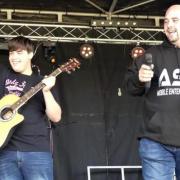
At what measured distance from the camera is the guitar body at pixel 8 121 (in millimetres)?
2637

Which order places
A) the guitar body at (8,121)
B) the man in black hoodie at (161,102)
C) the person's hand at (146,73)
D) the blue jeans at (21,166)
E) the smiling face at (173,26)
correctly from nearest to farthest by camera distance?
the person's hand at (146,73), the man in black hoodie at (161,102), the smiling face at (173,26), the blue jeans at (21,166), the guitar body at (8,121)

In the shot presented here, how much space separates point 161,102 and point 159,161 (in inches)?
11.1

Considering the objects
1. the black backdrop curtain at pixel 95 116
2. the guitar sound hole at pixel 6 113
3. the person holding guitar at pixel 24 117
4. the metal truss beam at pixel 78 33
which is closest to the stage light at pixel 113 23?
the metal truss beam at pixel 78 33

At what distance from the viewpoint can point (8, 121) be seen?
9.07 feet

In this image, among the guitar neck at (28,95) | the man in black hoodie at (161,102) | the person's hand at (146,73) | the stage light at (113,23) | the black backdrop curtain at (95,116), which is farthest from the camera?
the black backdrop curtain at (95,116)

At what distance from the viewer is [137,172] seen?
5668 millimetres

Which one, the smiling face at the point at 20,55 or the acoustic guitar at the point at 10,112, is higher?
the smiling face at the point at 20,55

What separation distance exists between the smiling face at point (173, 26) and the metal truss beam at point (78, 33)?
3.19 metres

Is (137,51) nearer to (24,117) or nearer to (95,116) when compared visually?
(95,116)

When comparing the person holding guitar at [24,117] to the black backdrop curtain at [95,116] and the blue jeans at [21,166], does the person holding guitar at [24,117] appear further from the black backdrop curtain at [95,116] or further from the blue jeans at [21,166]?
the black backdrop curtain at [95,116]

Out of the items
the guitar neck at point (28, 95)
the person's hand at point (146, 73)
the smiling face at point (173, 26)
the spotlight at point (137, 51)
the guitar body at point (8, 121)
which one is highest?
the spotlight at point (137, 51)

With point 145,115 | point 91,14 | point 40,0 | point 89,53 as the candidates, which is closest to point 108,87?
point 89,53

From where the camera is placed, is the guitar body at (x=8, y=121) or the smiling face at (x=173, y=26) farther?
the guitar body at (x=8, y=121)

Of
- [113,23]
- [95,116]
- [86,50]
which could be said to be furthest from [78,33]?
[95,116]
